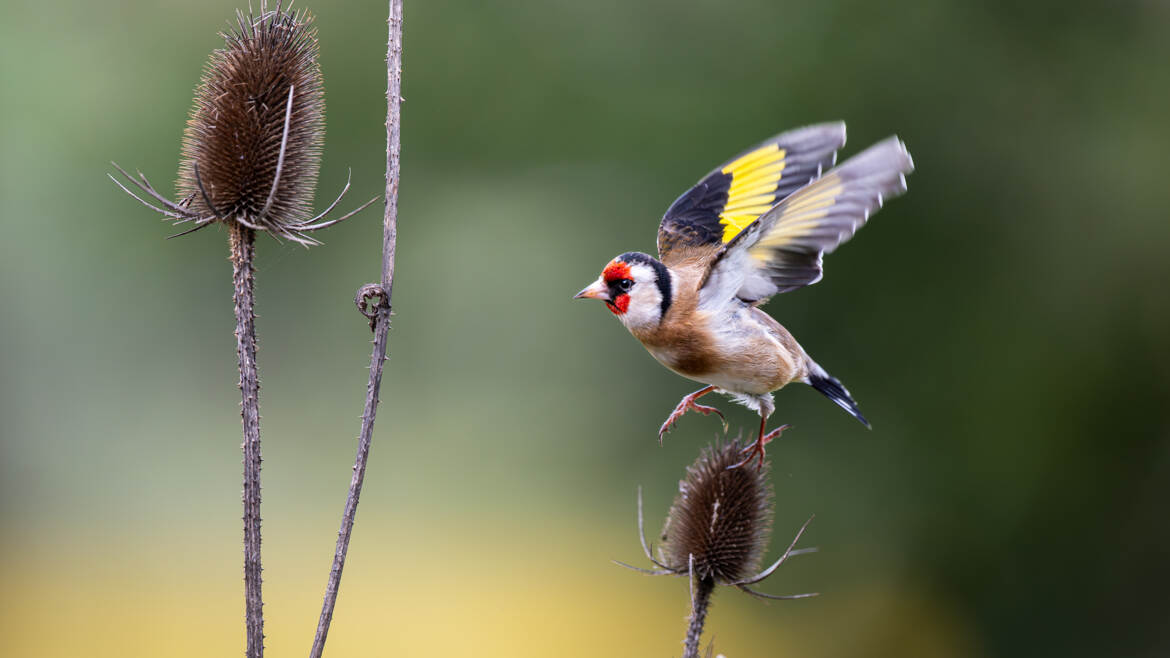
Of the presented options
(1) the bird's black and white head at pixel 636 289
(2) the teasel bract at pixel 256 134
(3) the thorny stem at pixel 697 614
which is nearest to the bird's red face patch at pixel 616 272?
(1) the bird's black and white head at pixel 636 289

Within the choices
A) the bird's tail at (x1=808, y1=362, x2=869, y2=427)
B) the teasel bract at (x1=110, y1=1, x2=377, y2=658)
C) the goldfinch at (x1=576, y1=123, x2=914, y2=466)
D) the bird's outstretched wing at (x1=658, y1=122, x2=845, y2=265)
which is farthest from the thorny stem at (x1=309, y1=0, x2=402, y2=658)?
the bird's tail at (x1=808, y1=362, x2=869, y2=427)

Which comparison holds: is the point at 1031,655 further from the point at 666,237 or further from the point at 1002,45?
the point at 666,237

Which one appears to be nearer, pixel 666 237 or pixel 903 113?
pixel 666 237

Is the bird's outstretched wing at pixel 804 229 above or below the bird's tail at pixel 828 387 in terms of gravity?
above

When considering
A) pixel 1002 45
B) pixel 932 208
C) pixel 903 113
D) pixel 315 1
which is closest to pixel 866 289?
pixel 932 208

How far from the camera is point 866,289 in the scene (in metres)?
6.65

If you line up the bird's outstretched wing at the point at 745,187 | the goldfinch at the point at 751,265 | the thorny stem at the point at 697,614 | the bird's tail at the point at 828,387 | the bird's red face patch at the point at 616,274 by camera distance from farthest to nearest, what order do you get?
the bird's tail at the point at 828,387
the bird's outstretched wing at the point at 745,187
the bird's red face patch at the point at 616,274
the goldfinch at the point at 751,265
the thorny stem at the point at 697,614

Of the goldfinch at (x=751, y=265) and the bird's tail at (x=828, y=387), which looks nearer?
the goldfinch at (x=751, y=265)

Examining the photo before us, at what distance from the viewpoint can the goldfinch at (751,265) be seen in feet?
8.04

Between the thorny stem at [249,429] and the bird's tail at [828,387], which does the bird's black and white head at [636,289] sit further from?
the bird's tail at [828,387]

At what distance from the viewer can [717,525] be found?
2.74 meters

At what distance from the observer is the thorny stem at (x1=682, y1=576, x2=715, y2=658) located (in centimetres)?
234

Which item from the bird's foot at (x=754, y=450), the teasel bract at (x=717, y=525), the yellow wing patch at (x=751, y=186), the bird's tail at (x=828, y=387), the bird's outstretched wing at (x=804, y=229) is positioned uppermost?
the yellow wing patch at (x=751, y=186)

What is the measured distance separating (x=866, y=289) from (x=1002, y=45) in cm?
184
